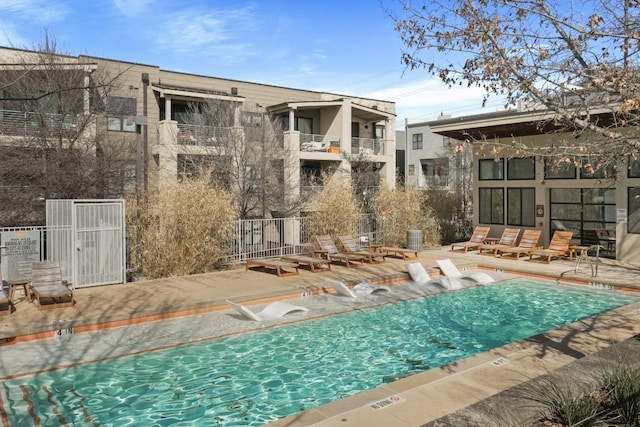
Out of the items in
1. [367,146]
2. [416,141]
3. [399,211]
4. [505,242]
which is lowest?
[505,242]

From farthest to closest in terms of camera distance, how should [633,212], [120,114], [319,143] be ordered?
1. [319,143]
2. [120,114]
3. [633,212]

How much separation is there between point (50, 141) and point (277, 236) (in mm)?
8285

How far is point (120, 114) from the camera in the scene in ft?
66.7

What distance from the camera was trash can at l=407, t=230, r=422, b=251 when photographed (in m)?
17.5

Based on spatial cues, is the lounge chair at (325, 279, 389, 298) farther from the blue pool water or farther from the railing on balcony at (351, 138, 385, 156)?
the railing on balcony at (351, 138, 385, 156)

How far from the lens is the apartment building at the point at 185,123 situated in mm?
16766

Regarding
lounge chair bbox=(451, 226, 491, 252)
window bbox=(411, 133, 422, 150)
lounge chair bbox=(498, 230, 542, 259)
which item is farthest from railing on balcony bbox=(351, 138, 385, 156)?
window bbox=(411, 133, 422, 150)

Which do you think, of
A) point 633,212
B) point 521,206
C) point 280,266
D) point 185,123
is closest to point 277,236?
point 280,266

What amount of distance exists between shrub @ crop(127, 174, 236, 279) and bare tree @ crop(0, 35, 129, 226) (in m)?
4.66

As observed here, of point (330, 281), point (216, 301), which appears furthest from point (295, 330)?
point (330, 281)

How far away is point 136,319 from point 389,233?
1146cm

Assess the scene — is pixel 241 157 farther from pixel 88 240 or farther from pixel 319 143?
pixel 88 240

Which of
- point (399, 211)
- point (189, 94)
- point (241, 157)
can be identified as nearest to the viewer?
point (399, 211)

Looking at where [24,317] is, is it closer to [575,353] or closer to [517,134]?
[575,353]
